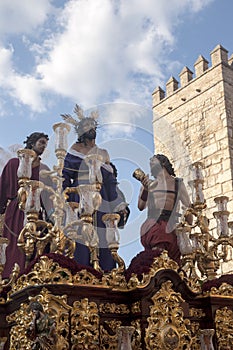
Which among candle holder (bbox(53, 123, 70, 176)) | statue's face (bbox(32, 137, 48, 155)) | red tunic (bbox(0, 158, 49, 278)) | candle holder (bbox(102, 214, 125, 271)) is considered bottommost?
candle holder (bbox(102, 214, 125, 271))

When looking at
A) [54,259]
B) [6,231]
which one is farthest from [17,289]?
[6,231]

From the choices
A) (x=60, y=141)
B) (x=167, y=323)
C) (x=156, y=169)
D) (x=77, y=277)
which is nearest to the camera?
(x=77, y=277)

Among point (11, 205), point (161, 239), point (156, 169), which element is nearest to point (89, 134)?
point (156, 169)

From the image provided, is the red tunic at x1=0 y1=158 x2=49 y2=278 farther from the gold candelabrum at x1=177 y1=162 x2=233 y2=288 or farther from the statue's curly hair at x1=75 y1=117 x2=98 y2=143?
the gold candelabrum at x1=177 y1=162 x2=233 y2=288

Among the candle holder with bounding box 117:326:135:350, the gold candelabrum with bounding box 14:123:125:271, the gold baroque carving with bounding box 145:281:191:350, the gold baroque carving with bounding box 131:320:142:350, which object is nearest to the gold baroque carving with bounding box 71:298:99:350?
the candle holder with bounding box 117:326:135:350

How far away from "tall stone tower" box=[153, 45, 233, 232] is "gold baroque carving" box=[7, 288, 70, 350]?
706 centimetres

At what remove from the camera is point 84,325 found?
367 cm

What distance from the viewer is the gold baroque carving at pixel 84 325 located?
3.60 meters

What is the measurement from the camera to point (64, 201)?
522 cm

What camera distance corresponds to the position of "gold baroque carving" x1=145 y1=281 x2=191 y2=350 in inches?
152

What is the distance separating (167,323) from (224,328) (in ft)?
1.99

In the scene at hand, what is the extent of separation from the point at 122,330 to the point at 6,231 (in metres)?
2.49

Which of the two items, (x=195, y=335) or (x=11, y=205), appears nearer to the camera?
(x=195, y=335)

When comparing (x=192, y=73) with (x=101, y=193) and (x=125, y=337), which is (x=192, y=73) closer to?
(x=101, y=193)
